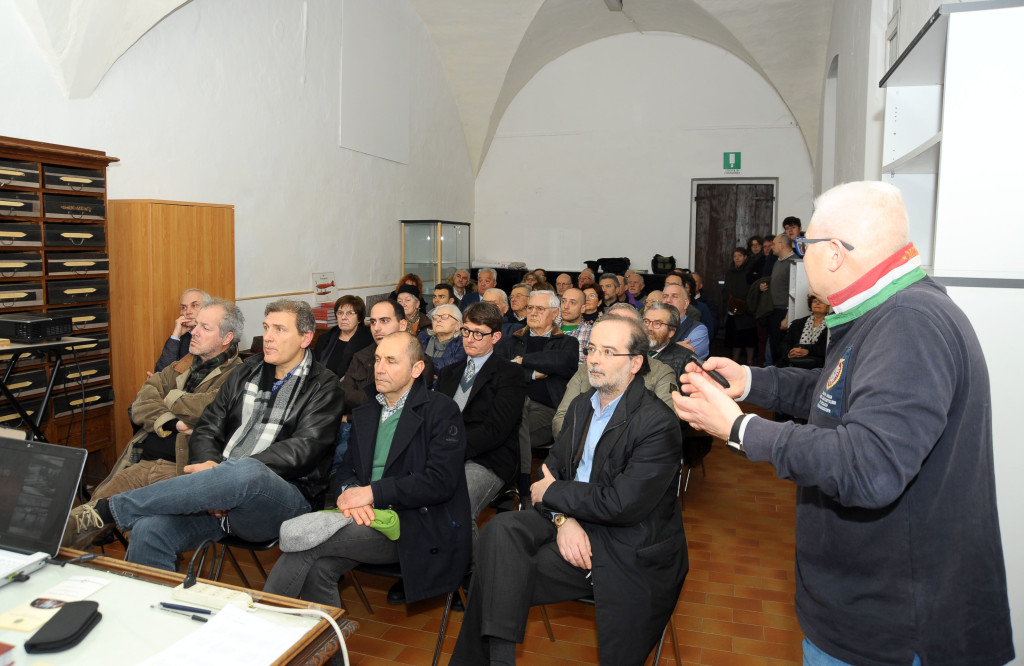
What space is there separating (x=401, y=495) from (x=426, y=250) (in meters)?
7.65

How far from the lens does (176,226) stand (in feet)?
17.4

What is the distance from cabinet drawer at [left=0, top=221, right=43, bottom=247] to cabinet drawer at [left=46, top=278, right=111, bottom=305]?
29cm

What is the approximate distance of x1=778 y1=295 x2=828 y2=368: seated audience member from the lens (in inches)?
233

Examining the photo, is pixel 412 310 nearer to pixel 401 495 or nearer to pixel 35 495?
pixel 401 495

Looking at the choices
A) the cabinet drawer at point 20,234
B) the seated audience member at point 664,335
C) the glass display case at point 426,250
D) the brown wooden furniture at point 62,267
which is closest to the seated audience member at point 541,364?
the seated audience member at point 664,335

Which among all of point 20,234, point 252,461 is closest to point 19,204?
point 20,234

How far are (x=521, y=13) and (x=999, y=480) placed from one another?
911 cm

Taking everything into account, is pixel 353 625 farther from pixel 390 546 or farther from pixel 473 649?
pixel 390 546

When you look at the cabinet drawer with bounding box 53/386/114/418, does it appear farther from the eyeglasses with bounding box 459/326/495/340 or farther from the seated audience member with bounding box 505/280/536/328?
the seated audience member with bounding box 505/280/536/328

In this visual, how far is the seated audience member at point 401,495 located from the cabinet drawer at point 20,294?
2.72m

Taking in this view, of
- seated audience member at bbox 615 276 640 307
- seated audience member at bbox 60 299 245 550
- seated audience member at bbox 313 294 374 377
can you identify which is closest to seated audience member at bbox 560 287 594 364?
seated audience member at bbox 313 294 374 377

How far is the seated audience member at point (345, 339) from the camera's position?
514 centimetres

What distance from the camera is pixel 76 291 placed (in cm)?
470

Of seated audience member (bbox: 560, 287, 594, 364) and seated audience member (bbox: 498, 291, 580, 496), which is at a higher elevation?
seated audience member (bbox: 560, 287, 594, 364)
